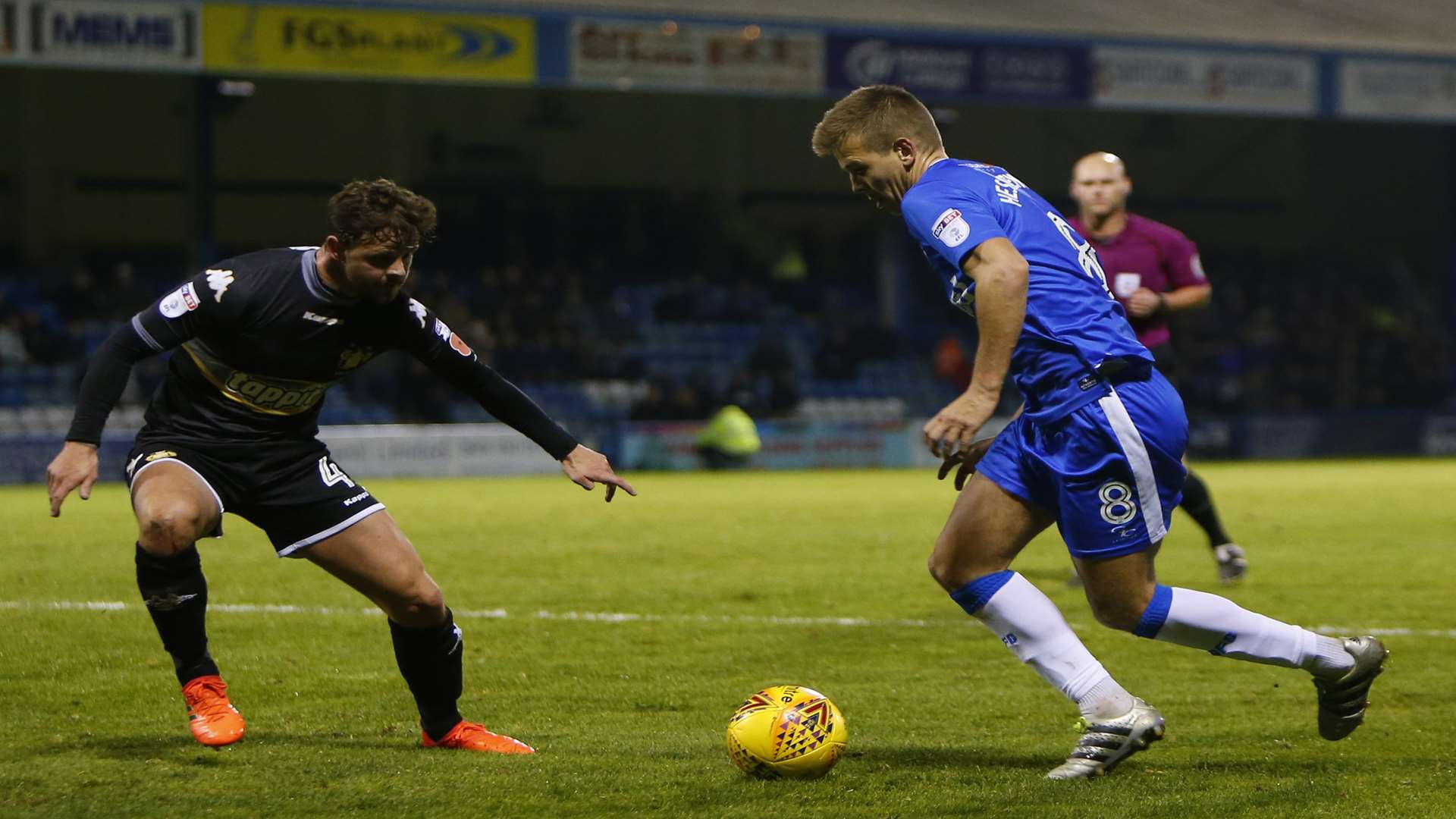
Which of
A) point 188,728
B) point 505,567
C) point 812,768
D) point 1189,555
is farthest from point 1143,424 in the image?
point 1189,555

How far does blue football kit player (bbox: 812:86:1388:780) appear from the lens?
4.76 m

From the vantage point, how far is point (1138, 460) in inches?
187

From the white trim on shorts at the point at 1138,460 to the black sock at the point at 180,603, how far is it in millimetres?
2690

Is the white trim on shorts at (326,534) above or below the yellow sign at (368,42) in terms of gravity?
below

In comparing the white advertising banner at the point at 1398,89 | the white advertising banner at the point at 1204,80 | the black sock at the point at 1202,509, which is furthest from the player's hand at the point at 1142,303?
the white advertising banner at the point at 1398,89

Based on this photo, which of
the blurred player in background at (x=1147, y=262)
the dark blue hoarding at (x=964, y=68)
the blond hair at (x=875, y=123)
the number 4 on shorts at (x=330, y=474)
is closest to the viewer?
the blond hair at (x=875, y=123)

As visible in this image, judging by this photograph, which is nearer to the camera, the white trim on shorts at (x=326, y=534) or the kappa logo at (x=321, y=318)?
the kappa logo at (x=321, y=318)

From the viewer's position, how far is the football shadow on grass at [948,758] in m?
5.03

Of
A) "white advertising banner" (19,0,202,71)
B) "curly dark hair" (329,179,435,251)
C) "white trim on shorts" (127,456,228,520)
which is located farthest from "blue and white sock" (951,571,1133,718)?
"white advertising banner" (19,0,202,71)

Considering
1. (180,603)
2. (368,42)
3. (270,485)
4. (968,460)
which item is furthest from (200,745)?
(368,42)

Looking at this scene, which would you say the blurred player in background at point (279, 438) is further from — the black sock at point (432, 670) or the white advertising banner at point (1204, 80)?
the white advertising banner at point (1204, 80)

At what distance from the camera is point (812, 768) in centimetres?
482

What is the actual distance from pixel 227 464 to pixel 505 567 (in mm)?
5507

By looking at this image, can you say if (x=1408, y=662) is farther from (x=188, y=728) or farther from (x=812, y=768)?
(x=188, y=728)
